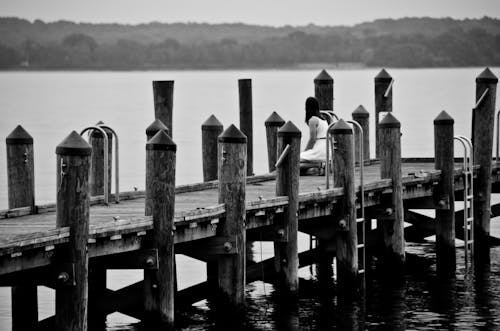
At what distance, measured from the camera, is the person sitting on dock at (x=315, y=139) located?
21516mm

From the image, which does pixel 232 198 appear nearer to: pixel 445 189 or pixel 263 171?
pixel 445 189

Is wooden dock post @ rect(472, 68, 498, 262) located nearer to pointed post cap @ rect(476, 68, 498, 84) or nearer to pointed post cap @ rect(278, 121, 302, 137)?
pointed post cap @ rect(476, 68, 498, 84)

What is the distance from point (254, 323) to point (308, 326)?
2.27 ft

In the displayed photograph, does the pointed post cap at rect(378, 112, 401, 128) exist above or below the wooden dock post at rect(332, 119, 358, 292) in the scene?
above

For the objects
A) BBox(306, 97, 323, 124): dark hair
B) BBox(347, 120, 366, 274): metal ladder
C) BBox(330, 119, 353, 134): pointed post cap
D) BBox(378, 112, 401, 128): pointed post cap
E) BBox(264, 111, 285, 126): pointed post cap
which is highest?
BBox(306, 97, 323, 124): dark hair

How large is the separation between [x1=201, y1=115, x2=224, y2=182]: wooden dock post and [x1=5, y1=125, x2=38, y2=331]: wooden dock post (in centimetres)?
456

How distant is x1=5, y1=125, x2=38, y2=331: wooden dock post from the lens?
664 inches

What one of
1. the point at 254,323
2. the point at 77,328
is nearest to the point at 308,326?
the point at 254,323

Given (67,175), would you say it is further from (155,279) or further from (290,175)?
(290,175)

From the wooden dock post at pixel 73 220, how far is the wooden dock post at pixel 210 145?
22.8 feet

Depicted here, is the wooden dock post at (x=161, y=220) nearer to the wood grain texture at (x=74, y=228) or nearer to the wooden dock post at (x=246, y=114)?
the wood grain texture at (x=74, y=228)

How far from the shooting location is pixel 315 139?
Answer: 2169cm

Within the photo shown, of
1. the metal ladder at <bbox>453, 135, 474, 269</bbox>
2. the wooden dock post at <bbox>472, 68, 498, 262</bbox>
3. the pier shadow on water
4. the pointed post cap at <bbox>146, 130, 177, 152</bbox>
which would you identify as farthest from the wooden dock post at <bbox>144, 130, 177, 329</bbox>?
the wooden dock post at <bbox>472, 68, 498, 262</bbox>

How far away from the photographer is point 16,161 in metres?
16.9
